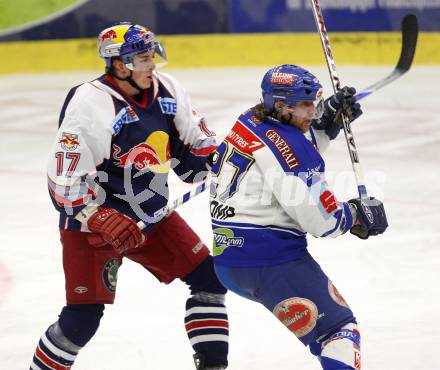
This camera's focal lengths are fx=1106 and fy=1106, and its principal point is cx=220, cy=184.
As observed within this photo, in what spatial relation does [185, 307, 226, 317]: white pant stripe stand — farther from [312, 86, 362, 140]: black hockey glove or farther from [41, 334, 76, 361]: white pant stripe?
[312, 86, 362, 140]: black hockey glove

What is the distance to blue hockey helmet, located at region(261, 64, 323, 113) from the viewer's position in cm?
303

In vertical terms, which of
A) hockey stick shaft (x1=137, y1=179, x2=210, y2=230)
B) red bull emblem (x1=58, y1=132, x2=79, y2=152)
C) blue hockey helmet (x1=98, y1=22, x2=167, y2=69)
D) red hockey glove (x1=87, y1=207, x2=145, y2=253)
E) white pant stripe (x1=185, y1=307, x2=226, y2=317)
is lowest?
white pant stripe (x1=185, y1=307, x2=226, y2=317)

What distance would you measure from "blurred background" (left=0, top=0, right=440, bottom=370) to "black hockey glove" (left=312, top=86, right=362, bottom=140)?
37.2 inches

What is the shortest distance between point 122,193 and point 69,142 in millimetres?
260

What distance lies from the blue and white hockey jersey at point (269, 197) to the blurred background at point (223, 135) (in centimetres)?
91

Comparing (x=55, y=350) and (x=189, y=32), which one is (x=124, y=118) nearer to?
(x=55, y=350)

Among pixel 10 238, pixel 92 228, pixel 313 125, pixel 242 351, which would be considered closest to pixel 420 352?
pixel 242 351

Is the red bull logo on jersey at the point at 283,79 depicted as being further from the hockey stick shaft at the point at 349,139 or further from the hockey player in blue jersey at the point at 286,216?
the hockey stick shaft at the point at 349,139

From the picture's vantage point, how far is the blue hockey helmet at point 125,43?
3.47 m

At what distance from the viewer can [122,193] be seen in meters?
3.50

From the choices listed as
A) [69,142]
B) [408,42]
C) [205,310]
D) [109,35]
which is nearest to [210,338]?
[205,310]

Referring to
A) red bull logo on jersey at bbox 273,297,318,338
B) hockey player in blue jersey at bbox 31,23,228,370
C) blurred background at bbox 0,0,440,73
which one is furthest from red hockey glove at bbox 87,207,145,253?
blurred background at bbox 0,0,440,73

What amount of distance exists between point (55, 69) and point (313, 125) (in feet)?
23.0

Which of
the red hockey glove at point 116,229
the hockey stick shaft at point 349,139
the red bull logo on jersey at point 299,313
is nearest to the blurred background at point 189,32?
the hockey stick shaft at point 349,139
